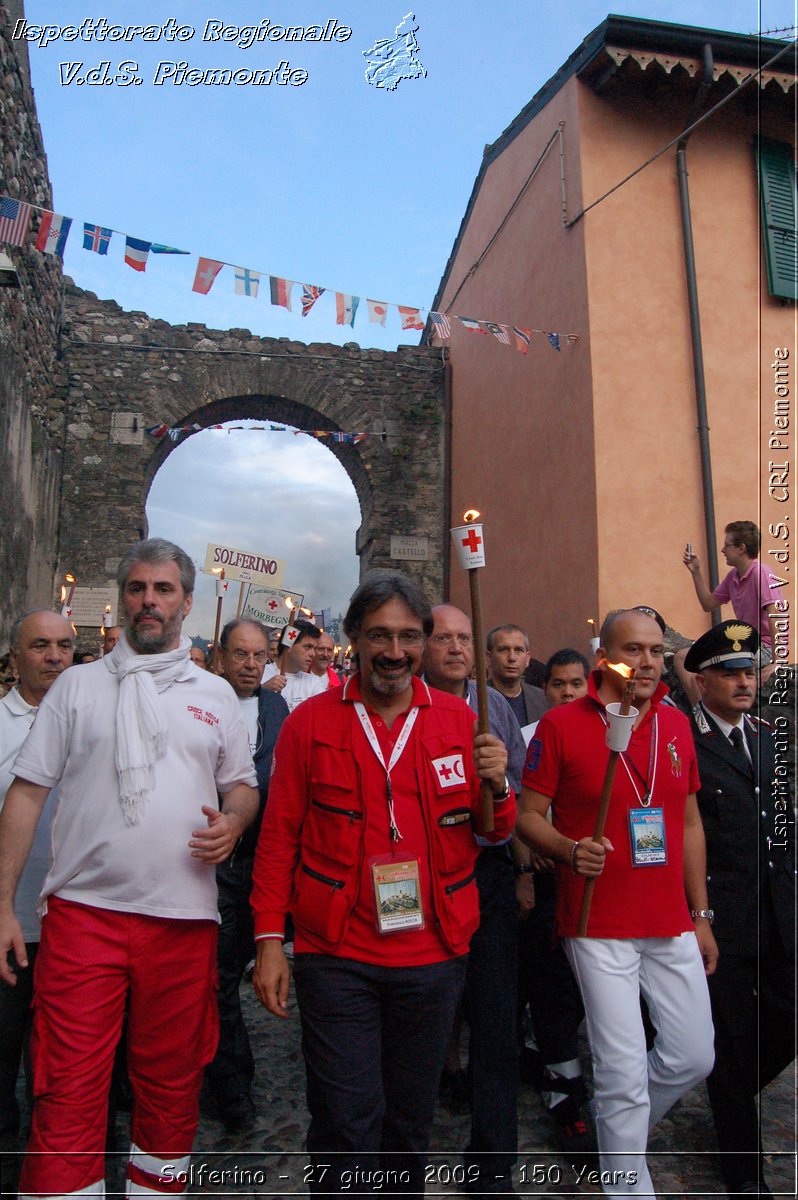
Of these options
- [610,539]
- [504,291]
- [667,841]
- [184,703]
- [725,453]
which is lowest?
[667,841]

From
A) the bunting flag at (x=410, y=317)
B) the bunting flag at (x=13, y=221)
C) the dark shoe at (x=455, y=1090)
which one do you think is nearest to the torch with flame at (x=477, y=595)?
the dark shoe at (x=455, y=1090)

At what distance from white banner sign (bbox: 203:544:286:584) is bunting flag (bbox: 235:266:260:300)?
104 inches

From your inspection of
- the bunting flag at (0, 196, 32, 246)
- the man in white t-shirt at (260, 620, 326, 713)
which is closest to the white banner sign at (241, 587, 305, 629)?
the man in white t-shirt at (260, 620, 326, 713)

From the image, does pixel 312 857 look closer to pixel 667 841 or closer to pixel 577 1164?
pixel 667 841

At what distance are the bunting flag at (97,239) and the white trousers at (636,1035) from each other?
7.39 meters

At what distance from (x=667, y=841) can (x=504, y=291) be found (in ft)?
32.1

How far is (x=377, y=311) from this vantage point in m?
9.37

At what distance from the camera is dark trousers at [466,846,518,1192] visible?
2789mm

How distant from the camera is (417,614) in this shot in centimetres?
257

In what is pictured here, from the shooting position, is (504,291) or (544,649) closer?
(544,649)

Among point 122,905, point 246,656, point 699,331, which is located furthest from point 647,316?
point 122,905

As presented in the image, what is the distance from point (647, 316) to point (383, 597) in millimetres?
7154

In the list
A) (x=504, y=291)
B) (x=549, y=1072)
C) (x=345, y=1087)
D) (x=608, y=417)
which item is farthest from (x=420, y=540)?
(x=345, y=1087)

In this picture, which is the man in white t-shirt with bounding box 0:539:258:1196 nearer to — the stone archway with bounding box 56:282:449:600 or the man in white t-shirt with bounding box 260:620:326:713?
the man in white t-shirt with bounding box 260:620:326:713
